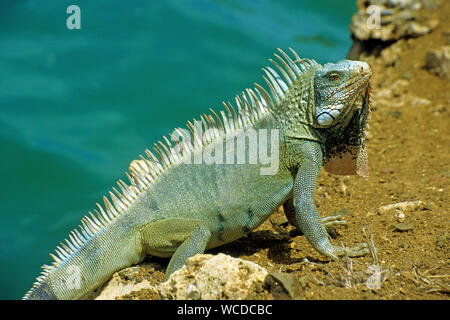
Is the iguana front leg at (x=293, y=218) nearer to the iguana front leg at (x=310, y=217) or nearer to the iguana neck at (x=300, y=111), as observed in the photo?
the iguana front leg at (x=310, y=217)

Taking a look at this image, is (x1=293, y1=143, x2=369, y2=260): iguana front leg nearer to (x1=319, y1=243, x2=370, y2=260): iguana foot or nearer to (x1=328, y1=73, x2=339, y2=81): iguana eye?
(x1=319, y1=243, x2=370, y2=260): iguana foot

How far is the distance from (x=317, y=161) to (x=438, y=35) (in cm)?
568

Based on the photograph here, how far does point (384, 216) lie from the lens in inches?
204

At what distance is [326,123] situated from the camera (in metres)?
4.40

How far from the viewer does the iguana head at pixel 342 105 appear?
4.29 m

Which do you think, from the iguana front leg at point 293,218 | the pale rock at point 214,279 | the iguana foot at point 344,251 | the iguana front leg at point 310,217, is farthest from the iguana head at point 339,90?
the pale rock at point 214,279

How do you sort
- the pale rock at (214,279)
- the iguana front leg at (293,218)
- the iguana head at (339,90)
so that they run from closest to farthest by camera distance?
the pale rock at (214,279) → the iguana head at (339,90) → the iguana front leg at (293,218)

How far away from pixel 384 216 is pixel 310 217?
1.35 metres

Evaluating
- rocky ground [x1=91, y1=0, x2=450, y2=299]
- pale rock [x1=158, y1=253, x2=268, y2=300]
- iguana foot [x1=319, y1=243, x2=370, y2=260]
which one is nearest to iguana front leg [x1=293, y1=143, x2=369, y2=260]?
iguana foot [x1=319, y1=243, x2=370, y2=260]
